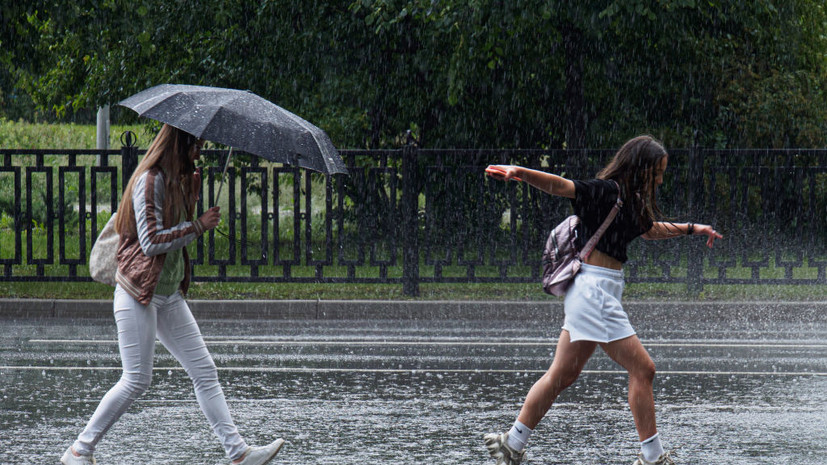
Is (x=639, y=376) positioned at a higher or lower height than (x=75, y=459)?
higher

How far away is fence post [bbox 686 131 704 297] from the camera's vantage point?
43.2 ft

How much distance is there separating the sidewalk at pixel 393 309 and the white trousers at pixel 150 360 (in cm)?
669

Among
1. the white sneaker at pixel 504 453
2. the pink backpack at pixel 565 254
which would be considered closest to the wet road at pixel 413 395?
the white sneaker at pixel 504 453

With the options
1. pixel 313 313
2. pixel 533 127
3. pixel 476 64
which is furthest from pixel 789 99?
pixel 313 313

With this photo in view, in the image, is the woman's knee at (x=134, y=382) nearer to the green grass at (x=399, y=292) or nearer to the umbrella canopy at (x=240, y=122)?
the umbrella canopy at (x=240, y=122)

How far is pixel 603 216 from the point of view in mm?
5125

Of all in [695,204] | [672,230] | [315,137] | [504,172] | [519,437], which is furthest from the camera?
[695,204]

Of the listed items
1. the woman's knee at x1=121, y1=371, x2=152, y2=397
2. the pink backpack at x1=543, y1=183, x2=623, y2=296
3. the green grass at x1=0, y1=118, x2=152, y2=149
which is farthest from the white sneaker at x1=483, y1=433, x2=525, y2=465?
the green grass at x1=0, y1=118, x2=152, y2=149

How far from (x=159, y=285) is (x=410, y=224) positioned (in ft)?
27.3

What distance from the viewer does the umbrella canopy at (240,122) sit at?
4.86 m

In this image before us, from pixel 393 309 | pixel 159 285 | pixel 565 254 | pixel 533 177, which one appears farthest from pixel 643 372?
pixel 393 309

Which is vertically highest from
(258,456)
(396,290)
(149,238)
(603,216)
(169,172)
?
(169,172)

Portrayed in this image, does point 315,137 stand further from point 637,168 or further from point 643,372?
point 643,372

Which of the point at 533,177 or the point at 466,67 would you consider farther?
the point at 466,67
